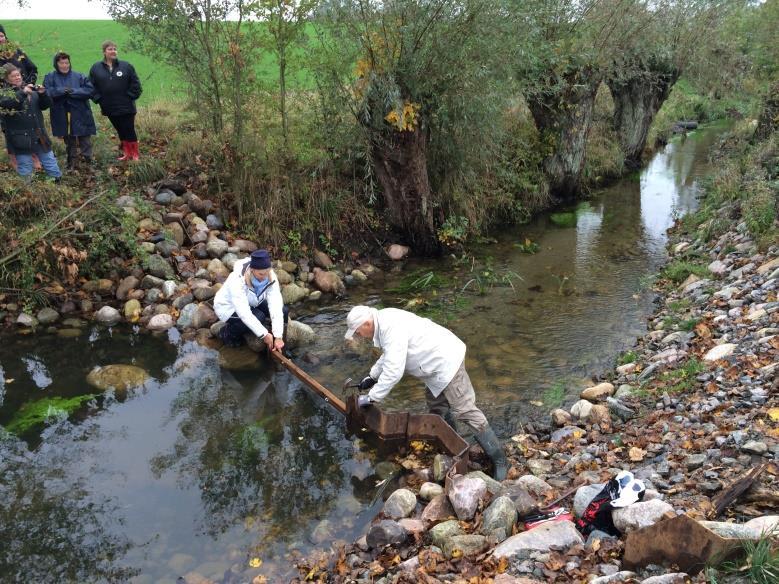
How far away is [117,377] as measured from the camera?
24.8 feet

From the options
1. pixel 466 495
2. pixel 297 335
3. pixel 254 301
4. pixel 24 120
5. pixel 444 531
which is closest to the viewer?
pixel 444 531

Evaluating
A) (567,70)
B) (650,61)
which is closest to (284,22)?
(567,70)

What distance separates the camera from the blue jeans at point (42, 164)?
961 centimetres

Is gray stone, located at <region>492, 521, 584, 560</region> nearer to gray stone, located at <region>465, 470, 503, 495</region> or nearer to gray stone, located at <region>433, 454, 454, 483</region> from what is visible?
gray stone, located at <region>465, 470, 503, 495</region>

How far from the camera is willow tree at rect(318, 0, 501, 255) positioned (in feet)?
31.5

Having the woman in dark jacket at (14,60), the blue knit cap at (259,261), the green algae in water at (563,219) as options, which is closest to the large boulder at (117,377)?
the blue knit cap at (259,261)

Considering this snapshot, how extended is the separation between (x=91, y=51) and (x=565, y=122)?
1867 centimetres

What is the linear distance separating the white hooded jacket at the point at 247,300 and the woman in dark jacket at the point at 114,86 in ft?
16.6

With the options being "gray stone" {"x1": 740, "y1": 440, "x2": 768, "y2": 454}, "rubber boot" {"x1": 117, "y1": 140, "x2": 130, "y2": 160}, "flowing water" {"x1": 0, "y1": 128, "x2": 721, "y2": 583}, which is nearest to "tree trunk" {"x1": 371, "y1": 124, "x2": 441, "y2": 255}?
"flowing water" {"x1": 0, "y1": 128, "x2": 721, "y2": 583}

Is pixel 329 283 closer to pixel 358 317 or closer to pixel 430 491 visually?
pixel 358 317

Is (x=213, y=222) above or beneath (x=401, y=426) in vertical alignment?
above

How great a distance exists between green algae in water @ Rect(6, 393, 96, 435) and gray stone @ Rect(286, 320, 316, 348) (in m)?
2.56

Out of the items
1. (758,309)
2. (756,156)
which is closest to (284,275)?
(758,309)

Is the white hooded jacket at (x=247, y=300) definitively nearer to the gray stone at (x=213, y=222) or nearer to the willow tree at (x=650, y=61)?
the gray stone at (x=213, y=222)
